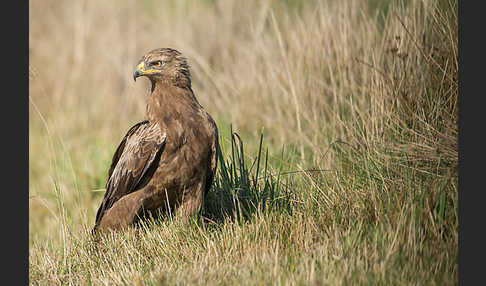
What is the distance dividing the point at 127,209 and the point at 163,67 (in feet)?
3.84

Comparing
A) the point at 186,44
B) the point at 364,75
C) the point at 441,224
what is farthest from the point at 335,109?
the point at 186,44

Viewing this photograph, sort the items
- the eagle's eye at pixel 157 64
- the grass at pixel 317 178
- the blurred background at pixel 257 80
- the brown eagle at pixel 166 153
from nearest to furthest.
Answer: the grass at pixel 317 178 → the blurred background at pixel 257 80 → the brown eagle at pixel 166 153 → the eagle's eye at pixel 157 64

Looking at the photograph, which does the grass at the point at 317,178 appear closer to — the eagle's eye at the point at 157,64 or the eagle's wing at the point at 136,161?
the eagle's wing at the point at 136,161

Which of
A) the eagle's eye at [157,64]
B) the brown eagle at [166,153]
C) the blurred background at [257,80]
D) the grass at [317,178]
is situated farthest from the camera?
the eagle's eye at [157,64]

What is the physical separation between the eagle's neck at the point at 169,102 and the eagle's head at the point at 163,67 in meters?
0.06

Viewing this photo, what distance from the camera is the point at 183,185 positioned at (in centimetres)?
450

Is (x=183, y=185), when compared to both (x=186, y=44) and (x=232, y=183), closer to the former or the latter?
(x=232, y=183)

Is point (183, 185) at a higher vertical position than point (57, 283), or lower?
higher

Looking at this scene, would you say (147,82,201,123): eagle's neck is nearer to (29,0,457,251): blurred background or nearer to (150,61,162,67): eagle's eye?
(150,61,162,67): eagle's eye

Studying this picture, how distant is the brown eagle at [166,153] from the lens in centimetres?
445

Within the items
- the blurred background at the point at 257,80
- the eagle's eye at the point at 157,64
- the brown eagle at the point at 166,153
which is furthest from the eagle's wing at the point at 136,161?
the eagle's eye at the point at 157,64

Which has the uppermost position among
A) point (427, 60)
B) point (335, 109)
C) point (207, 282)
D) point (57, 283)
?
point (427, 60)

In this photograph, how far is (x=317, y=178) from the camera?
4504mm

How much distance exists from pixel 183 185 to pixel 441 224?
1960 millimetres
